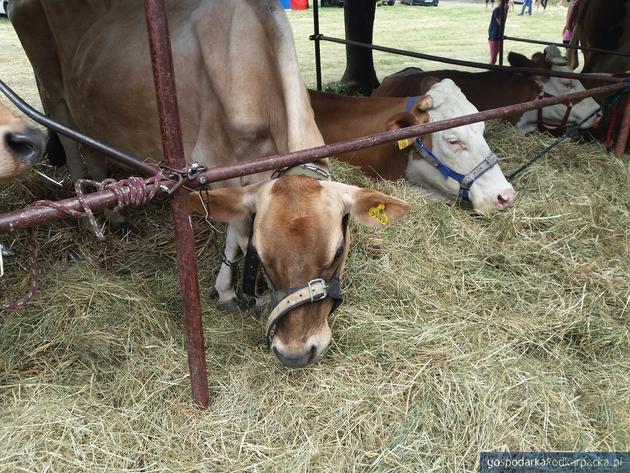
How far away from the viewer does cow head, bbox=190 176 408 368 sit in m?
2.26

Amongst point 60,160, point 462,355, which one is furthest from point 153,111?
point 462,355

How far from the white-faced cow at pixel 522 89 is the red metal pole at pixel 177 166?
3.80 meters

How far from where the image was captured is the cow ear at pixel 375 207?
100 inches

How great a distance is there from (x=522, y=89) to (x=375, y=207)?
12.7 feet

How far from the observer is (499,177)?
12.8ft

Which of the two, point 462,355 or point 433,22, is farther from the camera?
point 433,22

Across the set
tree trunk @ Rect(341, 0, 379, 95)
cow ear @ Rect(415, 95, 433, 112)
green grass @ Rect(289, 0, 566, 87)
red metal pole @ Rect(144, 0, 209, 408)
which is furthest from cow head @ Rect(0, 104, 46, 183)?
green grass @ Rect(289, 0, 566, 87)

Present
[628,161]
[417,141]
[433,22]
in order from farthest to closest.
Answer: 1. [433,22]
2. [628,161]
3. [417,141]

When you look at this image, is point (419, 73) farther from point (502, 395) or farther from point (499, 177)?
point (502, 395)

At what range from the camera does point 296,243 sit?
2.25 m

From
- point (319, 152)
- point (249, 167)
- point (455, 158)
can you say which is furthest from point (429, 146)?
point (249, 167)

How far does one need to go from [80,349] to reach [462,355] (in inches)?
70.2

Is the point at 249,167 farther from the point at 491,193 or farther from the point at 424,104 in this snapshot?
the point at 424,104

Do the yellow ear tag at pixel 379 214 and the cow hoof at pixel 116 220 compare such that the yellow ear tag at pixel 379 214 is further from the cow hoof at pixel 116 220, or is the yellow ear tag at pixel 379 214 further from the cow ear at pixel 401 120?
the cow hoof at pixel 116 220
